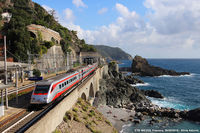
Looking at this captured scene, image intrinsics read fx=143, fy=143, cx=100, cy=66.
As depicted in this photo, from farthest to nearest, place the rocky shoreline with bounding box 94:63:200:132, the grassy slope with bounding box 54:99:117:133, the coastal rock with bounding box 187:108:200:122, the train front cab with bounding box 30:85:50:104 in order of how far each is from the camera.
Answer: the rocky shoreline with bounding box 94:63:200:132, the coastal rock with bounding box 187:108:200:122, the grassy slope with bounding box 54:99:117:133, the train front cab with bounding box 30:85:50:104

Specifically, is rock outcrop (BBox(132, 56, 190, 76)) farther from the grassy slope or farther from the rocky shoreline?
the grassy slope

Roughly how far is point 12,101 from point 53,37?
43167 millimetres

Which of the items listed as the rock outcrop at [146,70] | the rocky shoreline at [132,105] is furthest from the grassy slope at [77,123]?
the rock outcrop at [146,70]

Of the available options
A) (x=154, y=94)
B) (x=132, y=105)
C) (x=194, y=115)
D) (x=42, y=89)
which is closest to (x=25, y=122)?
(x=42, y=89)

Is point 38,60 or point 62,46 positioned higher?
point 62,46

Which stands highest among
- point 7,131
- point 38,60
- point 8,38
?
point 8,38

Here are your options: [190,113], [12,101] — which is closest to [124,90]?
[190,113]

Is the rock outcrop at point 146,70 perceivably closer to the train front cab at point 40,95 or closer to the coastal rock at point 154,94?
the coastal rock at point 154,94

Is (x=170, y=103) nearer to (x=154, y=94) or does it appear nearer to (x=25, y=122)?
(x=154, y=94)

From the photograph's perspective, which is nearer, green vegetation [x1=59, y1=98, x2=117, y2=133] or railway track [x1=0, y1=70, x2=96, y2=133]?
railway track [x1=0, y1=70, x2=96, y2=133]

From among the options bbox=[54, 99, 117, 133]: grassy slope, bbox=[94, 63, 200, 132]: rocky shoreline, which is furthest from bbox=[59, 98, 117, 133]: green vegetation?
bbox=[94, 63, 200, 132]: rocky shoreline

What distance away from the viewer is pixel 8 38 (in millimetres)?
38312

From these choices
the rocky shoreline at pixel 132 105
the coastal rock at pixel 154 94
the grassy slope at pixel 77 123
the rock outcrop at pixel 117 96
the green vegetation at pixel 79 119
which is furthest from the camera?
the coastal rock at pixel 154 94

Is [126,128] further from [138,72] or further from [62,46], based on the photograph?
[138,72]
